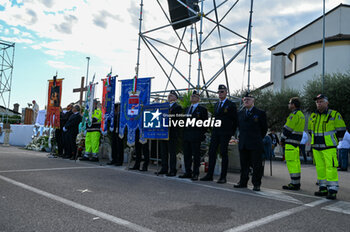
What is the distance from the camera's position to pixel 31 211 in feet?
11.2

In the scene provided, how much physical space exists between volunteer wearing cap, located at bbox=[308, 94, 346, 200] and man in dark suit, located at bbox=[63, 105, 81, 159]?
306 inches

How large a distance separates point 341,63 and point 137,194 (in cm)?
2997

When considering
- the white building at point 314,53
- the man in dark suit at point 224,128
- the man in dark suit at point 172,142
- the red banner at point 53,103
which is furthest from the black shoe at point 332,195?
the white building at point 314,53

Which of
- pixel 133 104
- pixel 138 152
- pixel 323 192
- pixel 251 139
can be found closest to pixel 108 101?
pixel 133 104

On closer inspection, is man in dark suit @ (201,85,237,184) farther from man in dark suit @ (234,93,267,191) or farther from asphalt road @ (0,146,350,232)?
asphalt road @ (0,146,350,232)

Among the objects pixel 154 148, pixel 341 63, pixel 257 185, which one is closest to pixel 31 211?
pixel 257 185

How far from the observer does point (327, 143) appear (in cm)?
519

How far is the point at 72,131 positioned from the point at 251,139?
22.9 feet

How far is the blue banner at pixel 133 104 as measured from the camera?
25.8ft

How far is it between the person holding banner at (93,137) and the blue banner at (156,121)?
274cm

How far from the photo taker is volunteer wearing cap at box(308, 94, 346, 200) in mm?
5012

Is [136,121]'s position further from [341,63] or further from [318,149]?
[341,63]

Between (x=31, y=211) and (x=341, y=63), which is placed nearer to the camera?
(x=31, y=211)

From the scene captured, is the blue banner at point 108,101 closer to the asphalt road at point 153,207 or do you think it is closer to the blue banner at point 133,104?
the blue banner at point 133,104
